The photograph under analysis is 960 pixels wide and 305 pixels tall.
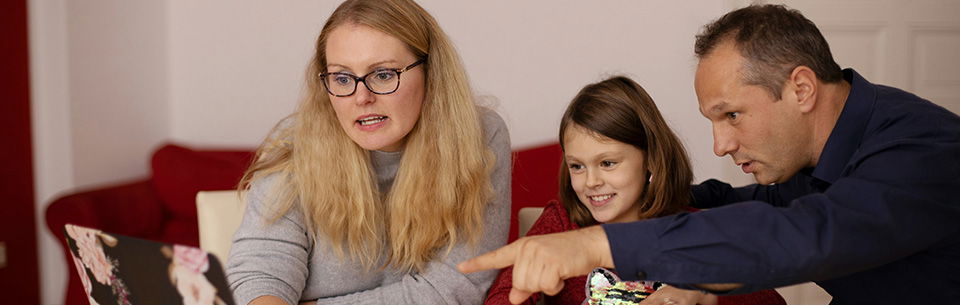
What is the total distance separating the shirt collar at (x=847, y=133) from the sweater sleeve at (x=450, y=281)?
0.63 meters

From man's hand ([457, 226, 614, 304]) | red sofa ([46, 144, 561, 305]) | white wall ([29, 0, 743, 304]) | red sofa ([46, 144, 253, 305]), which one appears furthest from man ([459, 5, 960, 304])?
red sofa ([46, 144, 253, 305])

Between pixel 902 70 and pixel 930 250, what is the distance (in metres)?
2.21

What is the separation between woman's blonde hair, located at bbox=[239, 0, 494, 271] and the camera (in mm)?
1597

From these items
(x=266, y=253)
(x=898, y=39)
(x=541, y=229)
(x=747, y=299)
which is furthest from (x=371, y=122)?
(x=898, y=39)

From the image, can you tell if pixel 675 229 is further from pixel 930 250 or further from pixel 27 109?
pixel 27 109

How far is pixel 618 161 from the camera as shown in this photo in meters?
1.73

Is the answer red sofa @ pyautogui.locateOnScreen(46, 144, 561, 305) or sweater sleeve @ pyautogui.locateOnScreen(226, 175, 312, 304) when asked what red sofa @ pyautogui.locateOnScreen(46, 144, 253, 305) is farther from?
sweater sleeve @ pyautogui.locateOnScreen(226, 175, 312, 304)

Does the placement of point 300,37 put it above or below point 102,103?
above

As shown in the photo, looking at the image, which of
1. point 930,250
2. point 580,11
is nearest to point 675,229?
point 930,250

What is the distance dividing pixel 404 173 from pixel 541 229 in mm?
356

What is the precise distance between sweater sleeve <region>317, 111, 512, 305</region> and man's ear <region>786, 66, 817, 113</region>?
633 mm

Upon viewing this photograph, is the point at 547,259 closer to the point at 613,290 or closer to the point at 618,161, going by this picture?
the point at 613,290

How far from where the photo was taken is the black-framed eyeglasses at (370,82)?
151cm

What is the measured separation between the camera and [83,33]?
3.24 meters
